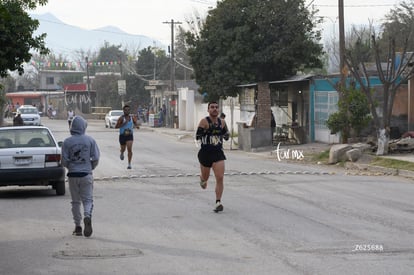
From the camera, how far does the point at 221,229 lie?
1162cm

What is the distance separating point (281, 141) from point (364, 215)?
2421 cm

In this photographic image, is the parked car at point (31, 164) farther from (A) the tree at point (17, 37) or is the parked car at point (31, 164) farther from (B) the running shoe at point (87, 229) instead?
(B) the running shoe at point (87, 229)

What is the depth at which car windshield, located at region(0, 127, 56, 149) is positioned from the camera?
55.9 feet

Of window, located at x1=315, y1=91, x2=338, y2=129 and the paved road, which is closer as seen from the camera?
the paved road

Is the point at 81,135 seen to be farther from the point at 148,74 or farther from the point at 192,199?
the point at 148,74

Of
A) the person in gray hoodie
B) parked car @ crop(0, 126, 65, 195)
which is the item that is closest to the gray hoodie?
the person in gray hoodie

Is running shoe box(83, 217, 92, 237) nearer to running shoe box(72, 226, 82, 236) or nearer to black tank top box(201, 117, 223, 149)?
running shoe box(72, 226, 82, 236)

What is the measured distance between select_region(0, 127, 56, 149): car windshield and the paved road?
3.76ft

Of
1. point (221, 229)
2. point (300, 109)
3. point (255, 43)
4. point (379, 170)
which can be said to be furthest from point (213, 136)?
point (255, 43)

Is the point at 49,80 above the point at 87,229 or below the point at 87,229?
above

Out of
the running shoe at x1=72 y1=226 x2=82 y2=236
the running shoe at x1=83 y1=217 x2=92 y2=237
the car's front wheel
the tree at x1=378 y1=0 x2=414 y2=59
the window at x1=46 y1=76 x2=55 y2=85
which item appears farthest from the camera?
the window at x1=46 y1=76 x2=55 y2=85

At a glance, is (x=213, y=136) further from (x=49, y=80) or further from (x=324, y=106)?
(x=49, y=80)

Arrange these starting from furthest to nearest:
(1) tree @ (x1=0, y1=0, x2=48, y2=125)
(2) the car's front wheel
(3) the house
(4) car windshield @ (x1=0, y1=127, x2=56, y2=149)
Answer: (3) the house, (1) tree @ (x1=0, y1=0, x2=48, y2=125), (4) car windshield @ (x1=0, y1=127, x2=56, y2=149), (2) the car's front wheel

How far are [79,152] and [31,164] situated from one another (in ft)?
17.9
